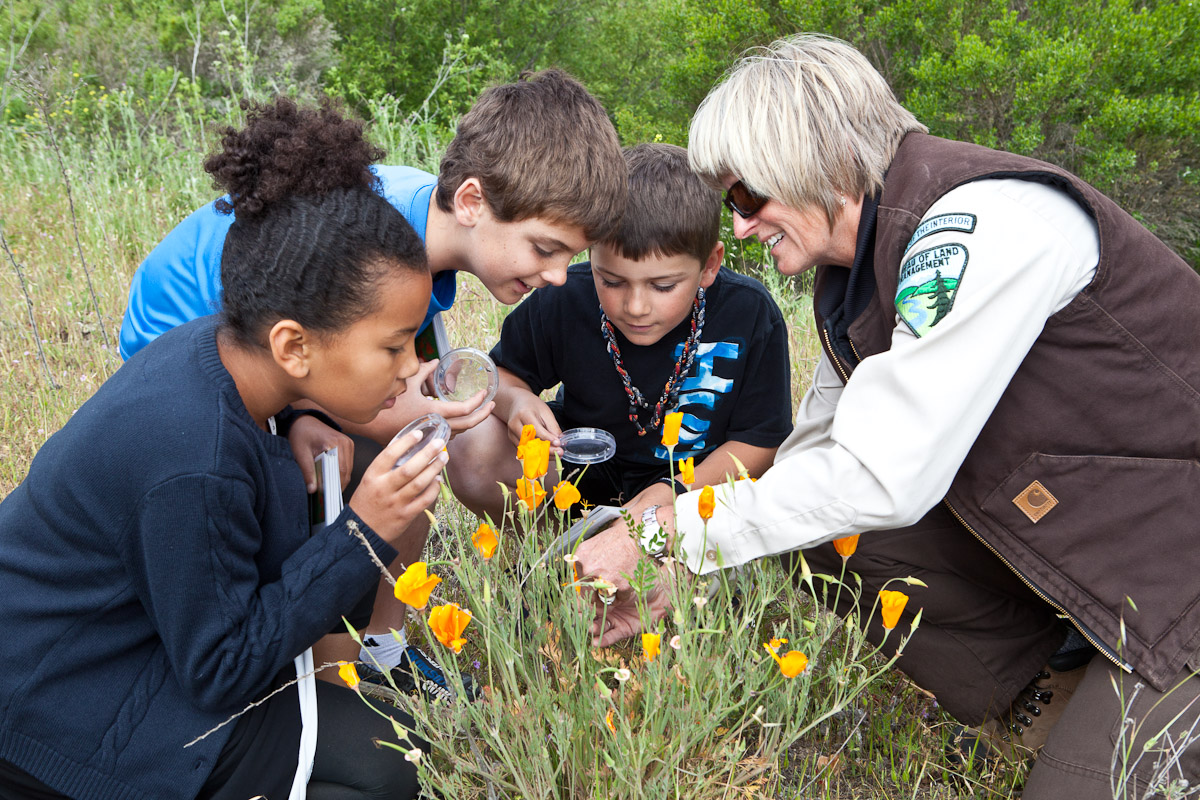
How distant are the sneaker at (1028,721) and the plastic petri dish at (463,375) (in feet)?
4.94

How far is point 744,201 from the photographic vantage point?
222cm

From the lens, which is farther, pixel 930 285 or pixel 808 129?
pixel 808 129

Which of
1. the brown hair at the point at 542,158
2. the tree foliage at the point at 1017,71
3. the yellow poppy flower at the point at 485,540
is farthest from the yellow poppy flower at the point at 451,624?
the tree foliage at the point at 1017,71

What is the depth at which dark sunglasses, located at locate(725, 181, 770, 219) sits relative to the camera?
2.20 metres

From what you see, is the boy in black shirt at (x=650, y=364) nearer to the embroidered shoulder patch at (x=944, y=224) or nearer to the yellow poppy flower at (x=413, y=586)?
the embroidered shoulder patch at (x=944, y=224)

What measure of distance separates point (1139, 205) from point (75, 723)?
7.90 metres

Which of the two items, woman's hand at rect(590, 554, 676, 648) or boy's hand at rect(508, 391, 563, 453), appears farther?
boy's hand at rect(508, 391, 563, 453)

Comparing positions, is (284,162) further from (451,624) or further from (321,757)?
(321,757)

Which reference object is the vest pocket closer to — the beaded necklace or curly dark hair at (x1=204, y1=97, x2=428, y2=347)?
the beaded necklace

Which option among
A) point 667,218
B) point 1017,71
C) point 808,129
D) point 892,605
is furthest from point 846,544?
point 1017,71

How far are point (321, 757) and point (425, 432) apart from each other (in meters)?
0.69

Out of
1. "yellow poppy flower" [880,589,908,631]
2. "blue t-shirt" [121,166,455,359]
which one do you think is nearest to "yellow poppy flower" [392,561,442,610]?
"yellow poppy flower" [880,589,908,631]

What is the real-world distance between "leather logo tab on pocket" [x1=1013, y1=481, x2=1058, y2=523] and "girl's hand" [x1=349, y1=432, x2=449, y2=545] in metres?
1.19

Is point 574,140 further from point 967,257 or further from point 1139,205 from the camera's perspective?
point 1139,205
